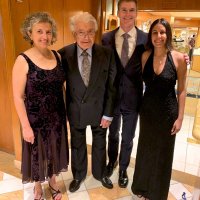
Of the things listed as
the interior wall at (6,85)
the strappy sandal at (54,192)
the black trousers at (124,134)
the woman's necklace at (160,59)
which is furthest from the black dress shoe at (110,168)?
the woman's necklace at (160,59)

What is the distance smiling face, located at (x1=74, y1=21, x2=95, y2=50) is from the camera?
168 cm

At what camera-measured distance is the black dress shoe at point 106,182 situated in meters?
2.24

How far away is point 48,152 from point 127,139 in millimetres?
776

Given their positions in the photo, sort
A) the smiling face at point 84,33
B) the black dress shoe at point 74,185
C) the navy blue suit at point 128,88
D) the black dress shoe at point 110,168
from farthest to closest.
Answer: the black dress shoe at point 110,168 < the black dress shoe at point 74,185 < the navy blue suit at point 128,88 < the smiling face at point 84,33

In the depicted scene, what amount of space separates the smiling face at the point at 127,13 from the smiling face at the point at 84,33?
0.33 metres

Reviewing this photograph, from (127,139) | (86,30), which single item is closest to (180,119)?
(127,139)

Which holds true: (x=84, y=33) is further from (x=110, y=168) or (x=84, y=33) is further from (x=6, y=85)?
(x=110, y=168)

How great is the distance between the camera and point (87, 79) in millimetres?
1813

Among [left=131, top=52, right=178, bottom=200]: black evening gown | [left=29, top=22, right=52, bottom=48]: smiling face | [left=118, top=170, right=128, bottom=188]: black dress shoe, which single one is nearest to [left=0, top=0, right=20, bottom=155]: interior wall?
[left=29, top=22, right=52, bottom=48]: smiling face

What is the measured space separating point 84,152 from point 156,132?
739mm

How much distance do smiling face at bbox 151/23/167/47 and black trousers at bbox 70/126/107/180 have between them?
2.89 feet

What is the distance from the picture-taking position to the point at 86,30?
1.68 meters

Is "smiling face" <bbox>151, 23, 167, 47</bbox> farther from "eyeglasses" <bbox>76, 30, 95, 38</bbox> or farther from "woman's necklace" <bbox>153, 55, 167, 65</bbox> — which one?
"eyeglasses" <bbox>76, 30, 95, 38</bbox>

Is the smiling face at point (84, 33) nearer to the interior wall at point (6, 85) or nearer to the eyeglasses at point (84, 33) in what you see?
the eyeglasses at point (84, 33)
